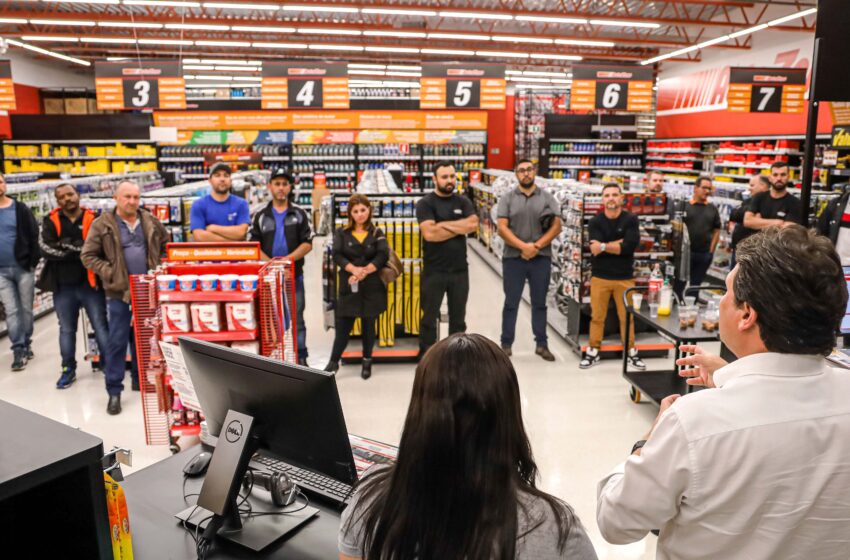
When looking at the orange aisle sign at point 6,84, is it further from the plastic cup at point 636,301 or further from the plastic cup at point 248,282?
the plastic cup at point 636,301

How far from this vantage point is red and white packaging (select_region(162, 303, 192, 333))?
10.7 feet

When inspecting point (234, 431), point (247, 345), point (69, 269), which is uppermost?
point (234, 431)

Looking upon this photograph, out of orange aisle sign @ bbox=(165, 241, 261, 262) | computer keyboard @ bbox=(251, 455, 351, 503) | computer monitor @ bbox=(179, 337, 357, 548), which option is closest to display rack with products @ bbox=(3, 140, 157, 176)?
orange aisle sign @ bbox=(165, 241, 261, 262)

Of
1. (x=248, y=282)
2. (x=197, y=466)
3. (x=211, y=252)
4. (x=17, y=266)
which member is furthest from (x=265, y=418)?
(x=17, y=266)

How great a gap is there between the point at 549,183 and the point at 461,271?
134 inches

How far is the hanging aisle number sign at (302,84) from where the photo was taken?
35.9ft

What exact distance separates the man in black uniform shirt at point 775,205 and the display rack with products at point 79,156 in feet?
45.2

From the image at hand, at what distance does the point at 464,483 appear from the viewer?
46.0 inches

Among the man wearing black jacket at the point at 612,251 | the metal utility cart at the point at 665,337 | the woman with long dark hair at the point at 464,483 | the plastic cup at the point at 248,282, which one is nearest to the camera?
the woman with long dark hair at the point at 464,483

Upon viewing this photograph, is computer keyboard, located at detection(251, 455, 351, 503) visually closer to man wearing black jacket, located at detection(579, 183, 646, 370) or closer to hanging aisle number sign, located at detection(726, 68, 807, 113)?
man wearing black jacket, located at detection(579, 183, 646, 370)

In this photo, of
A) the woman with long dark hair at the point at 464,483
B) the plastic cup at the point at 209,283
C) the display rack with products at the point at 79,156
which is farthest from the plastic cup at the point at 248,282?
the display rack with products at the point at 79,156

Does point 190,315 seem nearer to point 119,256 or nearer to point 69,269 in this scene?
point 119,256

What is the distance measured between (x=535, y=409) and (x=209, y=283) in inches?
110

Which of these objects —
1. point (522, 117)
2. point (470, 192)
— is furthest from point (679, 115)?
point (470, 192)
